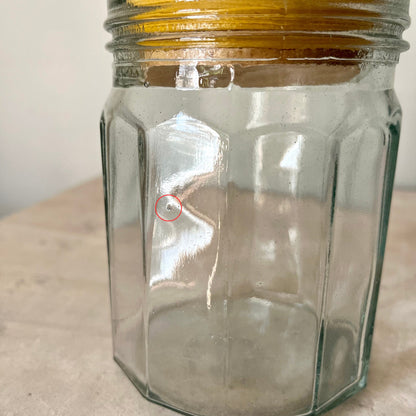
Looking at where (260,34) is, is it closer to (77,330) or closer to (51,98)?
(77,330)

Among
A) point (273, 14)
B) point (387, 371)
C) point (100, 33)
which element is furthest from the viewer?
point (100, 33)

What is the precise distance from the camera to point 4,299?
382 mm

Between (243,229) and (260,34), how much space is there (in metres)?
0.12

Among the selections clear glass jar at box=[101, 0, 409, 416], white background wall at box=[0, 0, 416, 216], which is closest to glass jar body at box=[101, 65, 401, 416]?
clear glass jar at box=[101, 0, 409, 416]

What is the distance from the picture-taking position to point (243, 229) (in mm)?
285

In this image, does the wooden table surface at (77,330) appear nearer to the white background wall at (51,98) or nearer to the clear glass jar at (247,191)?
the clear glass jar at (247,191)

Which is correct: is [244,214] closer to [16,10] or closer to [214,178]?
[214,178]

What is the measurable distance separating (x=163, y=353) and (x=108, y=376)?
0.04 m

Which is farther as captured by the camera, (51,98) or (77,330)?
(51,98)

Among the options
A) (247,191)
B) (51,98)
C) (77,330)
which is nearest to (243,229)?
(247,191)

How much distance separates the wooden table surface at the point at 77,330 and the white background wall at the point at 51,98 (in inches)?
10.3

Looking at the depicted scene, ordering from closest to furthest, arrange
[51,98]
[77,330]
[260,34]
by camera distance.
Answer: [260,34] → [77,330] → [51,98]

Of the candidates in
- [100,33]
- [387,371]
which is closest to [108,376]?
[387,371]

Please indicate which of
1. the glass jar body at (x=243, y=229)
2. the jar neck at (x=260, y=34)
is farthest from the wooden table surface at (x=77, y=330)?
the jar neck at (x=260, y=34)
